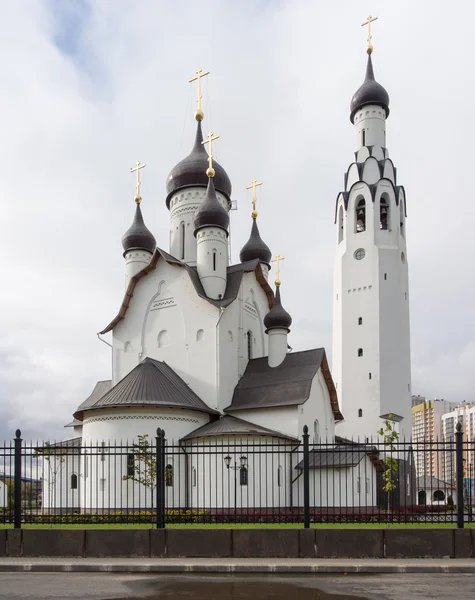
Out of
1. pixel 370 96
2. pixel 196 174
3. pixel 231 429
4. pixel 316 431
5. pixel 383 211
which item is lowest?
pixel 316 431

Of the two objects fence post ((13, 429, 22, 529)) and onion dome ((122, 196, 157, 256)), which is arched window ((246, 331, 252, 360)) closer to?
onion dome ((122, 196, 157, 256))

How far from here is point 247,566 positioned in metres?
10.3

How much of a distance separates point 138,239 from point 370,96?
722 inches

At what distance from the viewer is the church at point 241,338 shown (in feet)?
89.5

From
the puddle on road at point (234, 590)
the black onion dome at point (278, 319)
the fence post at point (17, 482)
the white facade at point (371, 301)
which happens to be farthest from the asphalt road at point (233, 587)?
the white facade at point (371, 301)

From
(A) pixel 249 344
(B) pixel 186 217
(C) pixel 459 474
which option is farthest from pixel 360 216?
(C) pixel 459 474

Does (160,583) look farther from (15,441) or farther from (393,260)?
(393,260)

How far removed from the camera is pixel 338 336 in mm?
41625

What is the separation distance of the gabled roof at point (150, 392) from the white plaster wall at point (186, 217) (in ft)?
27.4

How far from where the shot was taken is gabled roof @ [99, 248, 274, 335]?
3166 centimetres

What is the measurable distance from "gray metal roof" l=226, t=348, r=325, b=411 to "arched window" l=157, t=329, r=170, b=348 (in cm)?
385

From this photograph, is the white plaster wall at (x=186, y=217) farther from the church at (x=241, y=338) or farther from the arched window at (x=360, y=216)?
the arched window at (x=360, y=216)

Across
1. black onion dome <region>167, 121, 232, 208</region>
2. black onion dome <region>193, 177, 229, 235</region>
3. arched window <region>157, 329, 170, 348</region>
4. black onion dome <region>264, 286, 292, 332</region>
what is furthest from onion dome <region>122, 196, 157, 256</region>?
black onion dome <region>264, 286, 292, 332</region>

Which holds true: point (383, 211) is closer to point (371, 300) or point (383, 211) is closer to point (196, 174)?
point (371, 300)
